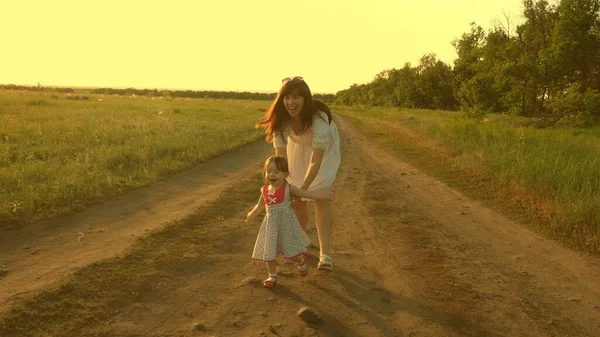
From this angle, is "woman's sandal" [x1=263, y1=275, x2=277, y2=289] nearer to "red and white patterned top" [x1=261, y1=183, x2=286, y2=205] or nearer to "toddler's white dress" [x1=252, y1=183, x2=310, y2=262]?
"toddler's white dress" [x1=252, y1=183, x2=310, y2=262]

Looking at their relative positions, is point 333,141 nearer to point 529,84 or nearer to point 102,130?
point 102,130

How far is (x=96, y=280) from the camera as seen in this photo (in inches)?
161

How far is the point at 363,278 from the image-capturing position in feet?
14.5

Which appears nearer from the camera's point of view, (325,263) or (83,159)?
(325,263)

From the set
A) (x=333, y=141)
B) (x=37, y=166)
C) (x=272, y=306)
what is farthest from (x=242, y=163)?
(x=272, y=306)

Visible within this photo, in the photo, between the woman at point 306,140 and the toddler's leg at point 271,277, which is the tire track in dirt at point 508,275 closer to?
the woman at point 306,140

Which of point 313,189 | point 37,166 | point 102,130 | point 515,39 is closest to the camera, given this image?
point 313,189

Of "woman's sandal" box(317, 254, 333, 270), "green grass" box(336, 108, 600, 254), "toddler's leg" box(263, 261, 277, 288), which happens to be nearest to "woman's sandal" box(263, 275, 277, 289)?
"toddler's leg" box(263, 261, 277, 288)

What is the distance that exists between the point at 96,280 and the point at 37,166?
17.0ft

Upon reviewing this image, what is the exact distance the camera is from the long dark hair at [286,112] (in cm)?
441

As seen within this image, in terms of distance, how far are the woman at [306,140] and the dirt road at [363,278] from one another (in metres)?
0.62

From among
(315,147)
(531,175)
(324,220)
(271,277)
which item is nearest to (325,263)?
(324,220)

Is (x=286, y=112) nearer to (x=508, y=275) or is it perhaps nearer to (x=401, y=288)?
(x=401, y=288)

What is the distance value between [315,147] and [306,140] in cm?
27
